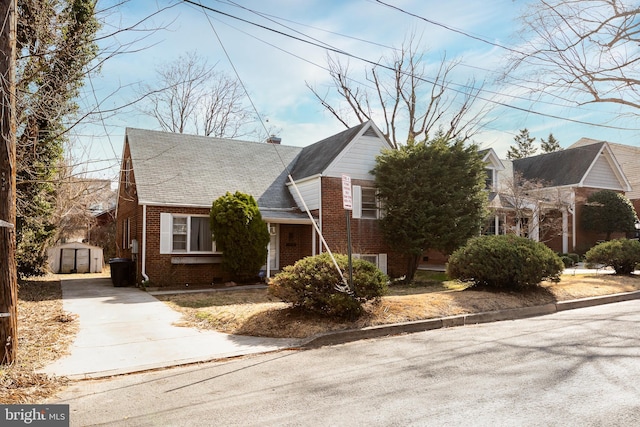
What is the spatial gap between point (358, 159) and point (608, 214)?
15965 millimetres

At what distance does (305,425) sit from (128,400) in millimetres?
2105

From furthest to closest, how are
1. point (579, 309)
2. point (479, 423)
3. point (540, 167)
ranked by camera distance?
point (540, 167)
point (579, 309)
point (479, 423)

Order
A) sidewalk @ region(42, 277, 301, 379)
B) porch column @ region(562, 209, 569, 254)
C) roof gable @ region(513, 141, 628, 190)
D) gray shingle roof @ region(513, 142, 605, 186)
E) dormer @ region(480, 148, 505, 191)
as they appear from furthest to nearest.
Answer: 1. gray shingle roof @ region(513, 142, 605, 186)
2. roof gable @ region(513, 141, 628, 190)
3. porch column @ region(562, 209, 569, 254)
4. dormer @ region(480, 148, 505, 191)
5. sidewalk @ region(42, 277, 301, 379)

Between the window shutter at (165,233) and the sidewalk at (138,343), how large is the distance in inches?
173

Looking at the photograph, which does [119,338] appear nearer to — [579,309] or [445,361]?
[445,361]

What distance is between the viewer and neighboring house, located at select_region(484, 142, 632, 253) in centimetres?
2211

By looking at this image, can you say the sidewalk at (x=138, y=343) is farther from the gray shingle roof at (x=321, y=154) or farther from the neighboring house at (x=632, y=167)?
the neighboring house at (x=632, y=167)

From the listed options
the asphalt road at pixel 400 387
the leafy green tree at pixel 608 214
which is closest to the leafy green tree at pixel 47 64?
the asphalt road at pixel 400 387

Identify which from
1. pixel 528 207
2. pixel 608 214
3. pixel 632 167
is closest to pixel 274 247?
pixel 528 207

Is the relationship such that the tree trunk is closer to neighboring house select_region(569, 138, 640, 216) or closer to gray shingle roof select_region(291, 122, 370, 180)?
gray shingle roof select_region(291, 122, 370, 180)

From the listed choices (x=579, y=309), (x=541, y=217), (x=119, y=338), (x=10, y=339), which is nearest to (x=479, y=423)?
(x=10, y=339)

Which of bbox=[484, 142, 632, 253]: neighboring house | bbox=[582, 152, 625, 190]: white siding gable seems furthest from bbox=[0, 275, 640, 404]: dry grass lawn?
bbox=[582, 152, 625, 190]: white siding gable

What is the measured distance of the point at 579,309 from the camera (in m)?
10.9

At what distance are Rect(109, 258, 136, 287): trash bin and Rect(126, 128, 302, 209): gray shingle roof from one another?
8.72ft
